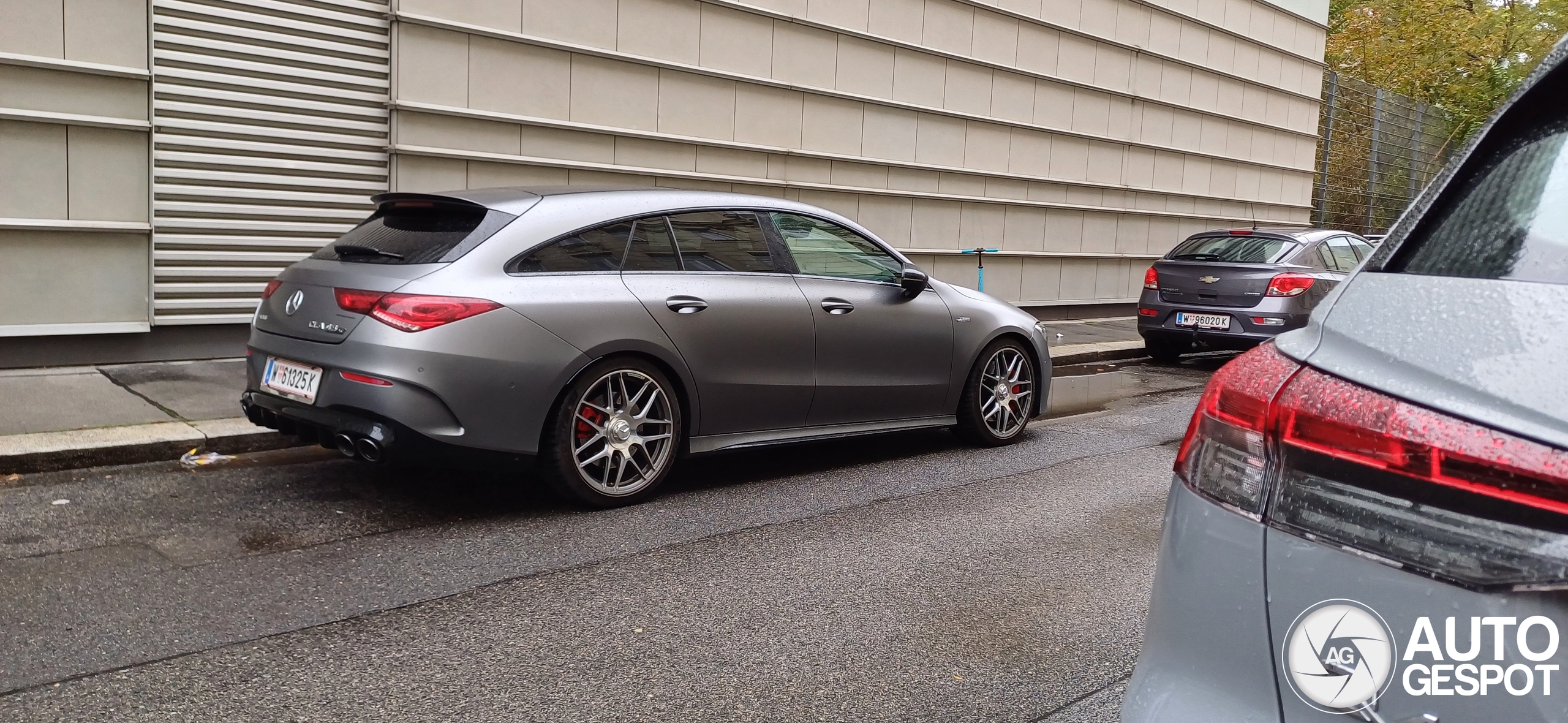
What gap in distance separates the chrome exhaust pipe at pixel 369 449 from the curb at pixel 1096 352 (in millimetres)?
8414

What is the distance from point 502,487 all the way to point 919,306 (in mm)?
2520

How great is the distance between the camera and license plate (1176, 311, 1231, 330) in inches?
465

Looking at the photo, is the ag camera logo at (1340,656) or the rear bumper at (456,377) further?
the rear bumper at (456,377)

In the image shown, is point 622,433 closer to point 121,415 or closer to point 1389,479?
point 121,415

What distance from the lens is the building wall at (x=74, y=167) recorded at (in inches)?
300

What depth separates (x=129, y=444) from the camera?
604 centimetres

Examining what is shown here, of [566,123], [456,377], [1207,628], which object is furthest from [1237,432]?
[566,123]

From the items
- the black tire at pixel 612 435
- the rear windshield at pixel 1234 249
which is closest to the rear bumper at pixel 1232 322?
the rear windshield at pixel 1234 249

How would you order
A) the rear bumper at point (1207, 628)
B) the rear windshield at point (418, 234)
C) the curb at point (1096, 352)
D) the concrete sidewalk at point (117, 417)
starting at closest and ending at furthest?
the rear bumper at point (1207, 628) → the rear windshield at point (418, 234) → the concrete sidewalk at point (117, 417) → the curb at point (1096, 352)

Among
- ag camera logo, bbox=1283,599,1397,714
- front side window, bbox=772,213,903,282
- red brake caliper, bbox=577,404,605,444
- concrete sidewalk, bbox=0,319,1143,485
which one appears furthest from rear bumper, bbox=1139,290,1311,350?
ag camera logo, bbox=1283,599,1397,714

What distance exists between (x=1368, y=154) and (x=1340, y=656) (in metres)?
25.4

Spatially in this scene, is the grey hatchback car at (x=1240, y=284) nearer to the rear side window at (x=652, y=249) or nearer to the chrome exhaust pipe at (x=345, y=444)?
the rear side window at (x=652, y=249)

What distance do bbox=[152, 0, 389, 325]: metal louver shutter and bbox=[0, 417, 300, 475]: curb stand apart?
7.60 ft

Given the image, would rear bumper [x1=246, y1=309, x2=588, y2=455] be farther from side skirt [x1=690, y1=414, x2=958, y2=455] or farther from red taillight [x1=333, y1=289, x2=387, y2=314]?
side skirt [x1=690, y1=414, x2=958, y2=455]
